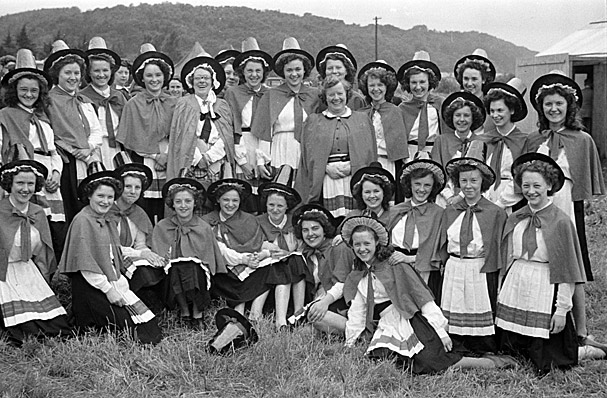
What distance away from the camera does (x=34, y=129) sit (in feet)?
18.6

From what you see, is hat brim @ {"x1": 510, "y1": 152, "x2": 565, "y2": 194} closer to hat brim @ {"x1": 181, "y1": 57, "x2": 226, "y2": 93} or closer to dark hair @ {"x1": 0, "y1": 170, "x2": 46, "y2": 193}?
hat brim @ {"x1": 181, "y1": 57, "x2": 226, "y2": 93}

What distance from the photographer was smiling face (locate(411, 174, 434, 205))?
528 centimetres

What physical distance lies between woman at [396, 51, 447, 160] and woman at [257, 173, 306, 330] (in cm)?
116

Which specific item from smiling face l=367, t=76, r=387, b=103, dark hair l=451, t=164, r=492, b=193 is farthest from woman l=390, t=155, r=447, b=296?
smiling face l=367, t=76, r=387, b=103

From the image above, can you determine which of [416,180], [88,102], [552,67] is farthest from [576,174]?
[552,67]

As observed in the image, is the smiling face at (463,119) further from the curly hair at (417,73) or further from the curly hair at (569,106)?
the curly hair at (417,73)

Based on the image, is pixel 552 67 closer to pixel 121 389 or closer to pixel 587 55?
pixel 587 55

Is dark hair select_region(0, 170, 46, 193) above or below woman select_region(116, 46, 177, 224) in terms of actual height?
below

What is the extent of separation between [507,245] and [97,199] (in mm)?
2899

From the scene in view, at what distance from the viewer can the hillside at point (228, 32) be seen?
2821cm

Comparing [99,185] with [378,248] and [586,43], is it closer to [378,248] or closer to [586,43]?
[378,248]

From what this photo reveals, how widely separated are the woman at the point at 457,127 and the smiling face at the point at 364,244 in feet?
2.81

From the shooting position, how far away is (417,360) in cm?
467

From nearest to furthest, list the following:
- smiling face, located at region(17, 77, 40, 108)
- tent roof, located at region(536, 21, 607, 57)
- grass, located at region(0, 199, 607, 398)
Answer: grass, located at region(0, 199, 607, 398) < smiling face, located at region(17, 77, 40, 108) < tent roof, located at region(536, 21, 607, 57)
